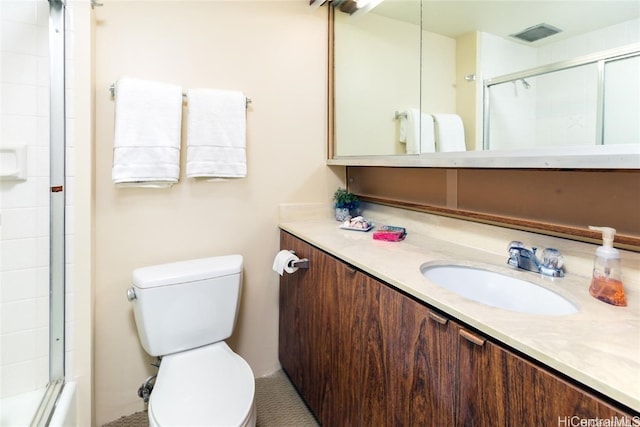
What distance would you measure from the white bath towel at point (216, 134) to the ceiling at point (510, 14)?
0.99 meters

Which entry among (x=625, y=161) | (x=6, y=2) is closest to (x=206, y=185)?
(x=6, y=2)

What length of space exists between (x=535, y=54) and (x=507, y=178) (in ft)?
1.74

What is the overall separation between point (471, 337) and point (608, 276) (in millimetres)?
449

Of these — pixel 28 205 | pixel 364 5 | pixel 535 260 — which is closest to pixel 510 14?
pixel 364 5

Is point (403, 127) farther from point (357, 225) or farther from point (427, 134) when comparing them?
point (357, 225)

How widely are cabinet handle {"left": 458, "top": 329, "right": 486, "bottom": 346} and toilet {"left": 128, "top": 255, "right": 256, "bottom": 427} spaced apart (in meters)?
0.75

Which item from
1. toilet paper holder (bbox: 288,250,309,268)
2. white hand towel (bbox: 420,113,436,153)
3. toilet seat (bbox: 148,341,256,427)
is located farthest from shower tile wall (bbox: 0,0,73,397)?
white hand towel (bbox: 420,113,436,153)

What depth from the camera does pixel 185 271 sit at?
1455mm

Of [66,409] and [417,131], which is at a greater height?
[417,131]

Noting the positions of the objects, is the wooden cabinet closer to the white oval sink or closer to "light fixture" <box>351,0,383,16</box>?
the white oval sink

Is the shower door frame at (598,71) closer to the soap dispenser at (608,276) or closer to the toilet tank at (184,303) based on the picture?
the soap dispenser at (608,276)

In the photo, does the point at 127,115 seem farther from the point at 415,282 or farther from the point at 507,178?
the point at 507,178

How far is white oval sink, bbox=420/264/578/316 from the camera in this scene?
97 centimetres

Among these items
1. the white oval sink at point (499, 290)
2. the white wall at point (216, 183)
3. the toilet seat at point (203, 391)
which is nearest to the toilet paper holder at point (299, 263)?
the white wall at point (216, 183)
